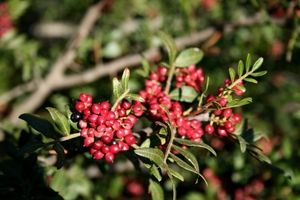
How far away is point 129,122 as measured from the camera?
45.3 inches

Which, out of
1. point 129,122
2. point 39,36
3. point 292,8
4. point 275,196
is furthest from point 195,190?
point 39,36

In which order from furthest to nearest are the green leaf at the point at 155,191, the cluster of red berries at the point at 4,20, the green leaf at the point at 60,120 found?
1. the cluster of red berries at the point at 4,20
2. the green leaf at the point at 155,191
3. the green leaf at the point at 60,120

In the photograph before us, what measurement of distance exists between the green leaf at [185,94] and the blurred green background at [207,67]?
0.37m

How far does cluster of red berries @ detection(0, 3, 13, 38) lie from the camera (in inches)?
90.0

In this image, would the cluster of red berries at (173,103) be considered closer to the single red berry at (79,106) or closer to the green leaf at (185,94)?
the green leaf at (185,94)

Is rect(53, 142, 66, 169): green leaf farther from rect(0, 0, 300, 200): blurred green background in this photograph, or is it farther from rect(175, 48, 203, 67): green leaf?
rect(175, 48, 203, 67): green leaf

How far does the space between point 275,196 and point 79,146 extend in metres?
1.07

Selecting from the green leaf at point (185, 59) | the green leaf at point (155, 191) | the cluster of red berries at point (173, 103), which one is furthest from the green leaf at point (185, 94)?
the green leaf at point (155, 191)

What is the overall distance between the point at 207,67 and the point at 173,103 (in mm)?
1484

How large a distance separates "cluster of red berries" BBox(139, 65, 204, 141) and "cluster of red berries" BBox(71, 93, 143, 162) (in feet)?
0.38

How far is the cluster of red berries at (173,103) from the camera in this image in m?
1.24

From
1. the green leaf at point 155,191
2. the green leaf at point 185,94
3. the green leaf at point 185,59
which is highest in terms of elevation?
the green leaf at point 185,59

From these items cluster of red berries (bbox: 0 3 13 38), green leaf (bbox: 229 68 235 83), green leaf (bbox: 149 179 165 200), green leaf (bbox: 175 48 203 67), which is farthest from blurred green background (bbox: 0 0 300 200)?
green leaf (bbox: 229 68 235 83)

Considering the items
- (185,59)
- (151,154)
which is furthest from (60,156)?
(185,59)
